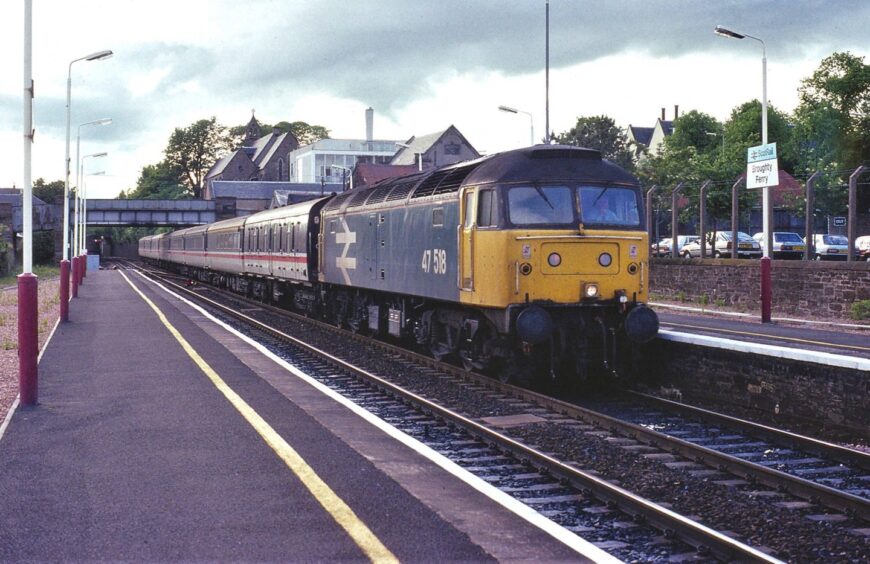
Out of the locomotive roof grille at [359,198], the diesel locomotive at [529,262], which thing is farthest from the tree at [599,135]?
the diesel locomotive at [529,262]

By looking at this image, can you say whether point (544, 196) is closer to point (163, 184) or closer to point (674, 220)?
point (674, 220)

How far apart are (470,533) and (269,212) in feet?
83.6

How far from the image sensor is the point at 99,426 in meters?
10.1

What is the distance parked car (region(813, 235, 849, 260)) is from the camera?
35219mm

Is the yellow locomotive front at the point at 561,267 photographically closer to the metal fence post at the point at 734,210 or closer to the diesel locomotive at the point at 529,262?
the diesel locomotive at the point at 529,262

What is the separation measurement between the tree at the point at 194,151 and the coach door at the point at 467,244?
5166 inches

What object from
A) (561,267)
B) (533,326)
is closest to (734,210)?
(561,267)

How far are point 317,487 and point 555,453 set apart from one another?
2702mm

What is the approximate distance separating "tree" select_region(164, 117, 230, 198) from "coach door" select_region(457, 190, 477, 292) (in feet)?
430

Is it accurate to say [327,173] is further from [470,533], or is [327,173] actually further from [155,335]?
[470,533]

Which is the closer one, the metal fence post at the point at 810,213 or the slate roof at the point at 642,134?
the metal fence post at the point at 810,213

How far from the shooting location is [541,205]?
42.2ft

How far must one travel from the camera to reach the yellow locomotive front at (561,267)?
41.2 feet

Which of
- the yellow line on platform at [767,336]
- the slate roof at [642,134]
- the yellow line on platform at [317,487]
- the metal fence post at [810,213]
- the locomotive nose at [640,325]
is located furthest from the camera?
the slate roof at [642,134]
